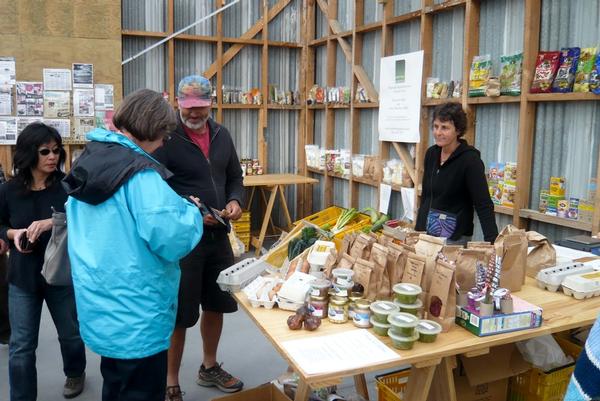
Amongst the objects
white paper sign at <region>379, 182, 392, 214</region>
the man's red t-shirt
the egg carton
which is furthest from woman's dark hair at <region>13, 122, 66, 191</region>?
white paper sign at <region>379, 182, 392, 214</region>

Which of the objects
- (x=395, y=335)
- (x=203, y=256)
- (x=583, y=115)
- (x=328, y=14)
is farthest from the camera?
(x=328, y=14)

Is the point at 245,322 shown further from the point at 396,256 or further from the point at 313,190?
the point at 313,190

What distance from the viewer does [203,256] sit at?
9.59 ft

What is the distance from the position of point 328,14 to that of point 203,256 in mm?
4449

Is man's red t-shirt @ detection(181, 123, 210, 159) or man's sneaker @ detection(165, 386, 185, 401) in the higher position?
man's red t-shirt @ detection(181, 123, 210, 159)

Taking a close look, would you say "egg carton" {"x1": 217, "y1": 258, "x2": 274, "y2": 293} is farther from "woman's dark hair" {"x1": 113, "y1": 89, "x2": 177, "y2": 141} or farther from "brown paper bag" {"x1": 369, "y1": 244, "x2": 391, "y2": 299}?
"woman's dark hair" {"x1": 113, "y1": 89, "x2": 177, "y2": 141}

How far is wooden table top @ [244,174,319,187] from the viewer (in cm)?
622

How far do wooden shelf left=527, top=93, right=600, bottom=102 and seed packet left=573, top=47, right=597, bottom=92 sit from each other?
4 cm

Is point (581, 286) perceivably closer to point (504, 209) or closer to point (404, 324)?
point (404, 324)

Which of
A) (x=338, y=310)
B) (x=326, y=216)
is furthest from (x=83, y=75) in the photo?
(x=338, y=310)

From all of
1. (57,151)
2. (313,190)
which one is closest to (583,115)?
(57,151)

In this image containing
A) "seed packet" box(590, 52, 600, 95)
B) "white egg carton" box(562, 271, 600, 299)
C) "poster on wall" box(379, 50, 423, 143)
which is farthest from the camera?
"poster on wall" box(379, 50, 423, 143)

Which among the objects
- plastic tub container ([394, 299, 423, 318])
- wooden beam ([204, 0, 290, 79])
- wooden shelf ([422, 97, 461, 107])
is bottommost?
plastic tub container ([394, 299, 423, 318])

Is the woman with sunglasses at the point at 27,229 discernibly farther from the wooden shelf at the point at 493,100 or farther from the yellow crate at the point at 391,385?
the wooden shelf at the point at 493,100
